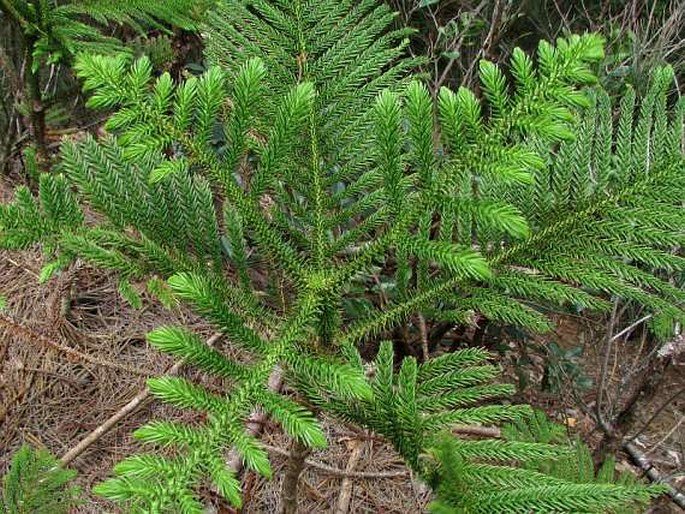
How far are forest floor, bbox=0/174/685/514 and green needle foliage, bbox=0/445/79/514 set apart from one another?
463mm

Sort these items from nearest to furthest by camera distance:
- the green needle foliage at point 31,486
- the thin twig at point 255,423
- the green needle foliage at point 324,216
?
the green needle foliage at point 324,216 < the green needle foliage at point 31,486 < the thin twig at point 255,423

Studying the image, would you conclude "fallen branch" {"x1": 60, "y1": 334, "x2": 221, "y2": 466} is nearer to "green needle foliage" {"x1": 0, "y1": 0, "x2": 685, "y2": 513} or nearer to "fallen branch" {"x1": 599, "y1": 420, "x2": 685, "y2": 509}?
"green needle foliage" {"x1": 0, "y1": 0, "x2": 685, "y2": 513}

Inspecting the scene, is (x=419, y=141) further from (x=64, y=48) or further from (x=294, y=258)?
(x=64, y=48)

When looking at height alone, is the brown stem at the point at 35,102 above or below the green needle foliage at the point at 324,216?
below

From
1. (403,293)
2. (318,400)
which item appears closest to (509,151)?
(403,293)

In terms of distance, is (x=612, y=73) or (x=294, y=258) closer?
(x=294, y=258)

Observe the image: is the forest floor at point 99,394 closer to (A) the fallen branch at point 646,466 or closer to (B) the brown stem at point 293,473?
(B) the brown stem at point 293,473

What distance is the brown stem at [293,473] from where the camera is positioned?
127cm

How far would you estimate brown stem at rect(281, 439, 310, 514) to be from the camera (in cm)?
127

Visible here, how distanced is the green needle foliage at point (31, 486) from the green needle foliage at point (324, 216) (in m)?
0.43

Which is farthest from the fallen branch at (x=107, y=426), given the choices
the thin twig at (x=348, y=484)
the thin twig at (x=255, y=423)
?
the thin twig at (x=348, y=484)

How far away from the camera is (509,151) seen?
842 mm

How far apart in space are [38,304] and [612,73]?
2.55 metres

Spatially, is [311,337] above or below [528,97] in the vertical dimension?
below
